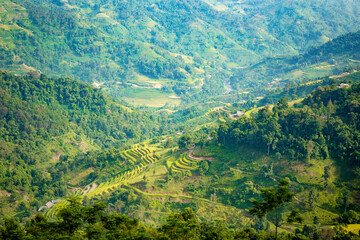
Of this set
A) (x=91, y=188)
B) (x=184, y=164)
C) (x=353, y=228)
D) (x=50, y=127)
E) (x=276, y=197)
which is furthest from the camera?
(x=50, y=127)

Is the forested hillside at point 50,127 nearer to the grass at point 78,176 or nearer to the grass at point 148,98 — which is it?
the grass at point 78,176

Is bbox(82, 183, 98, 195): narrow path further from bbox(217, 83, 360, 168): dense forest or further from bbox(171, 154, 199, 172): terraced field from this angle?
bbox(217, 83, 360, 168): dense forest

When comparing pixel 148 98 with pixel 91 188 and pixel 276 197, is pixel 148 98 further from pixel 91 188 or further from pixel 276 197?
pixel 276 197

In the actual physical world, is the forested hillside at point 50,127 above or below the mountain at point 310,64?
below

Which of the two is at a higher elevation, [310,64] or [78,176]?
[310,64]

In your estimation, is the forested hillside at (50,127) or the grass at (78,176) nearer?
the forested hillside at (50,127)

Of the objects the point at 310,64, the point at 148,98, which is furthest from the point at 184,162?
the point at 310,64

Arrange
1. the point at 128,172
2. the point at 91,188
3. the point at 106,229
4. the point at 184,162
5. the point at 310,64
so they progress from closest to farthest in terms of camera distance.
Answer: the point at 106,229
the point at 184,162
the point at 91,188
the point at 128,172
the point at 310,64

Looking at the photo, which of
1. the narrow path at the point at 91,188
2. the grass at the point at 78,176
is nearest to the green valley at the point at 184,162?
the narrow path at the point at 91,188

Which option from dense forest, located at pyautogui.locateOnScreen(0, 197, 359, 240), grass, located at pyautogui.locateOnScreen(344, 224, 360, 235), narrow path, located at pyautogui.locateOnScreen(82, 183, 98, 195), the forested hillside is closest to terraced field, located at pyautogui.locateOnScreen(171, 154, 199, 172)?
narrow path, located at pyautogui.locateOnScreen(82, 183, 98, 195)
